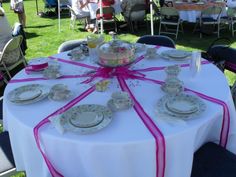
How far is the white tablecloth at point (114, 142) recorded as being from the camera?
1799mm

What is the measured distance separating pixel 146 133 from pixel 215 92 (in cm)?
78

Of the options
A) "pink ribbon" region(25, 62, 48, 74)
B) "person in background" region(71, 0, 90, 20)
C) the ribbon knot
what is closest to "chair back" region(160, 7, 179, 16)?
"person in background" region(71, 0, 90, 20)

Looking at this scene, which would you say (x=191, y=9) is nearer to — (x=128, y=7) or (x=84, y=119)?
(x=128, y=7)

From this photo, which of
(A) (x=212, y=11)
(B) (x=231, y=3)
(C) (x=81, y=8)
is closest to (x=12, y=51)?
(C) (x=81, y=8)

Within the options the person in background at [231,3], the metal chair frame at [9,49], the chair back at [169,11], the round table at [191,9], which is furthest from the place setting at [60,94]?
the person in background at [231,3]

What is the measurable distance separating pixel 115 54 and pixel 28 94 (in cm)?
A: 78

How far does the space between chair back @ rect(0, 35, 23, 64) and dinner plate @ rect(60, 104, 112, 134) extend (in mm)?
2934

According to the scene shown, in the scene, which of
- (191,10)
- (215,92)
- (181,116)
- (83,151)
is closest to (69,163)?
(83,151)

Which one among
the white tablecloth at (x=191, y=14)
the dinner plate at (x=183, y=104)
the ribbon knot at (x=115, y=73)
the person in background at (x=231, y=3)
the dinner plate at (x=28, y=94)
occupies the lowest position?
the dinner plate at (x=183, y=104)

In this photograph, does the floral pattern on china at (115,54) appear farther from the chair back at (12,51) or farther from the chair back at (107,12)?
the chair back at (107,12)

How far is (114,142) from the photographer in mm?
1779

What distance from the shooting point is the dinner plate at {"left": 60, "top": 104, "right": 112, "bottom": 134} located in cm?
187

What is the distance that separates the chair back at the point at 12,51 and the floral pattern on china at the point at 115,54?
8.07 feet

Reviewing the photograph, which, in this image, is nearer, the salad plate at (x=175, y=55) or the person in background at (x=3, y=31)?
the salad plate at (x=175, y=55)
